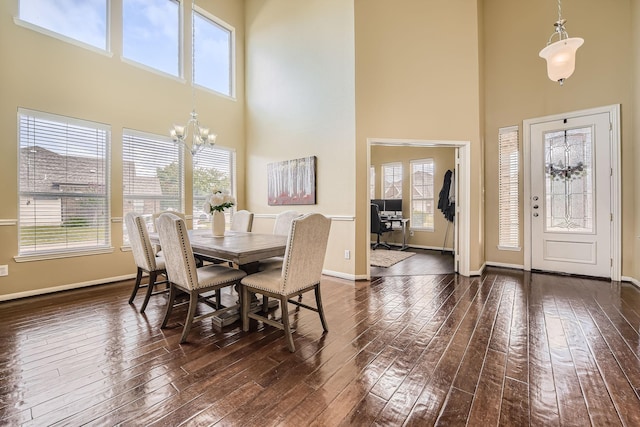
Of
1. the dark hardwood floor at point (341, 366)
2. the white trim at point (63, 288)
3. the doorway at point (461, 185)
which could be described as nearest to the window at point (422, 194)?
the doorway at point (461, 185)

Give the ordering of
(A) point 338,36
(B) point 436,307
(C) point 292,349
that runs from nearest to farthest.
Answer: (C) point 292,349 → (B) point 436,307 → (A) point 338,36

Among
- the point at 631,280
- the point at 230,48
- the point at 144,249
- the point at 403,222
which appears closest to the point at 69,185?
the point at 144,249

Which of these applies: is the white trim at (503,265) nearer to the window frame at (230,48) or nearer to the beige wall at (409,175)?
the beige wall at (409,175)

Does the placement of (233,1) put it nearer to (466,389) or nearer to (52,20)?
(52,20)

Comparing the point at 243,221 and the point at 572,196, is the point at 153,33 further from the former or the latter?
the point at 572,196

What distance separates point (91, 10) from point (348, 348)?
17.0 ft

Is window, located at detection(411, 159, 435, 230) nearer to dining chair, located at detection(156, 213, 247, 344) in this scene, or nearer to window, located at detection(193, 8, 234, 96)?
window, located at detection(193, 8, 234, 96)

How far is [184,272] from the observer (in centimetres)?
216

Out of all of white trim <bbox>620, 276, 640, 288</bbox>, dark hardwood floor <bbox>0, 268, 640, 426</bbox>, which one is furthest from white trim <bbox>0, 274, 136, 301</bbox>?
white trim <bbox>620, 276, 640, 288</bbox>

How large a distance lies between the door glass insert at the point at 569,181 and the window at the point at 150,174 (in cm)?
568

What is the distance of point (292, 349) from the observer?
199cm

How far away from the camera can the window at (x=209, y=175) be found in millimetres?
4727

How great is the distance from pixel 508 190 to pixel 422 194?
236 centimetres

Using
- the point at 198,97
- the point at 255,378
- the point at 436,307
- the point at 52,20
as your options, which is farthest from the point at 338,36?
the point at 255,378
